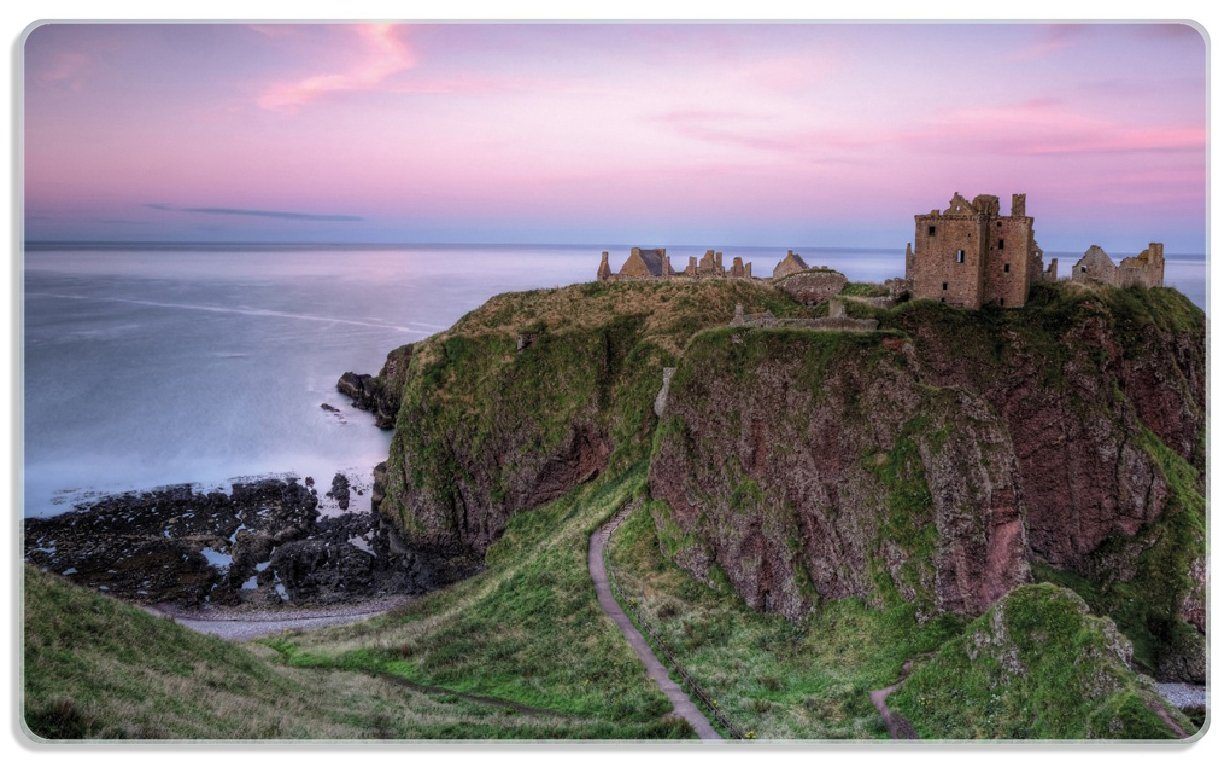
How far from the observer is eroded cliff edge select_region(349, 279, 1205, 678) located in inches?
834

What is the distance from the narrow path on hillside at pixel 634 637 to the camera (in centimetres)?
1869

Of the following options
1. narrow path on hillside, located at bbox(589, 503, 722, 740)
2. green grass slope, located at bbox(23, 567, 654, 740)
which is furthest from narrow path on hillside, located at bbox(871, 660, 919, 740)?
green grass slope, located at bbox(23, 567, 654, 740)

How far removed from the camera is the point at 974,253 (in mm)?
28875

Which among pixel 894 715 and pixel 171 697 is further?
pixel 894 715

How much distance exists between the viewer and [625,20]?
56.0 ft

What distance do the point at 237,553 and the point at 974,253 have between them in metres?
26.2

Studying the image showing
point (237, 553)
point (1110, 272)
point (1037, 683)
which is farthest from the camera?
point (237, 553)

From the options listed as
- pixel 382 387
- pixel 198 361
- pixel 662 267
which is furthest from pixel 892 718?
pixel 382 387

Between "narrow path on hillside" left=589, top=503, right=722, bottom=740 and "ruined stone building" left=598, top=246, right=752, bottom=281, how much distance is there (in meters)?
20.4

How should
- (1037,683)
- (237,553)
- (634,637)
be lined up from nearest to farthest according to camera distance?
(1037,683), (634,637), (237,553)

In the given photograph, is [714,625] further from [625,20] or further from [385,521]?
[385,521]

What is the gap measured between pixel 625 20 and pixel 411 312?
2694 inches

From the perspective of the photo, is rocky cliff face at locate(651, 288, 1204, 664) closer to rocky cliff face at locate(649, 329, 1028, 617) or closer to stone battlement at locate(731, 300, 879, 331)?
rocky cliff face at locate(649, 329, 1028, 617)

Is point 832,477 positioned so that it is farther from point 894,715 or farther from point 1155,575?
point 1155,575
